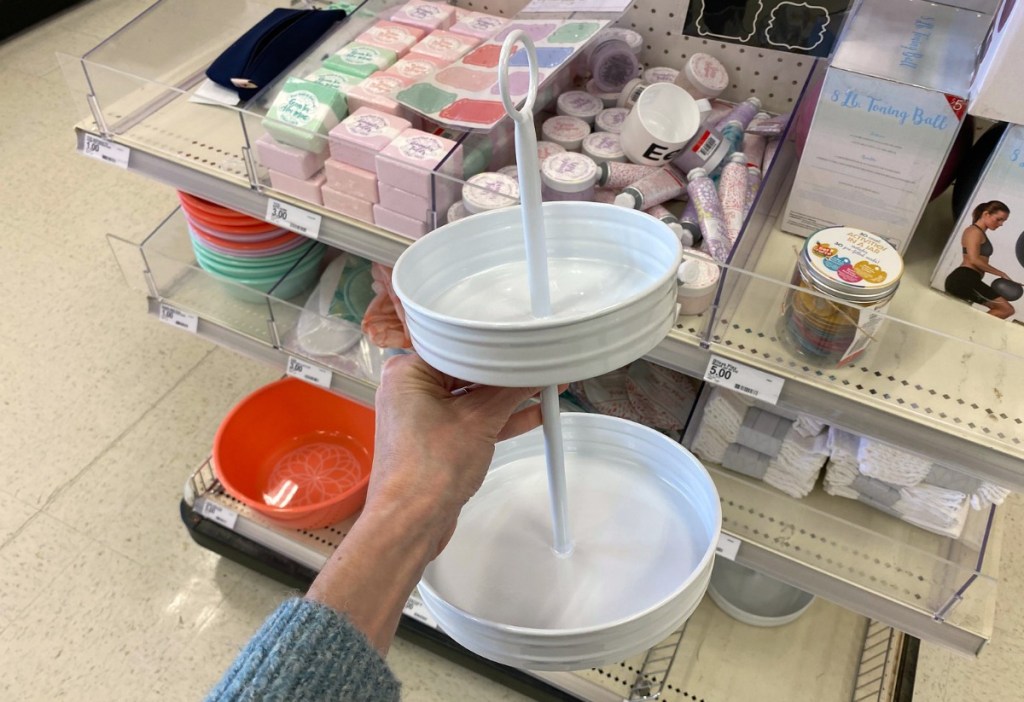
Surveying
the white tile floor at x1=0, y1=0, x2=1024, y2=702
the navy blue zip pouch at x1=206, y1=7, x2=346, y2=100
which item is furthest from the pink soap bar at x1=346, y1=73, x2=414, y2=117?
the white tile floor at x1=0, y1=0, x2=1024, y2=702

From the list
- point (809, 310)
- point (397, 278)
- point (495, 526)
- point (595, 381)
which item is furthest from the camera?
point (595, 381)

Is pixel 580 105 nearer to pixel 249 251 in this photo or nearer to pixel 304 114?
pixel 304 114

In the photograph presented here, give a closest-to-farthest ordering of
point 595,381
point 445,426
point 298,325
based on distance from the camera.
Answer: point 445,426
point 595,381
point 298,325

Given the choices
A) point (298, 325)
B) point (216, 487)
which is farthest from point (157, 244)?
point (216, 487)

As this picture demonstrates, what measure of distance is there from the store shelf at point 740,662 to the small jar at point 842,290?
78 centimetres

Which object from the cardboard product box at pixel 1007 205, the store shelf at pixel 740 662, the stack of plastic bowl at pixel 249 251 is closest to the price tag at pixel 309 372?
the stack of plastic bowl at pixel 249 251

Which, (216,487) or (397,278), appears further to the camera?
(216,487)

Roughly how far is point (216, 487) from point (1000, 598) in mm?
1844

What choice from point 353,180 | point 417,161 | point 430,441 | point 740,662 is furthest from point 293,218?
point 740,662

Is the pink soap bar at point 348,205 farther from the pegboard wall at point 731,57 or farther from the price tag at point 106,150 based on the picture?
the pegboard wall at point 731,57

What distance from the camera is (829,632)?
1.78 meters

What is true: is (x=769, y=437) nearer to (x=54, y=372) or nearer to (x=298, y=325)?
(x=298, y=325)

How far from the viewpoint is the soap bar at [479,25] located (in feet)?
5.26

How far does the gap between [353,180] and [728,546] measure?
2.86 feet
